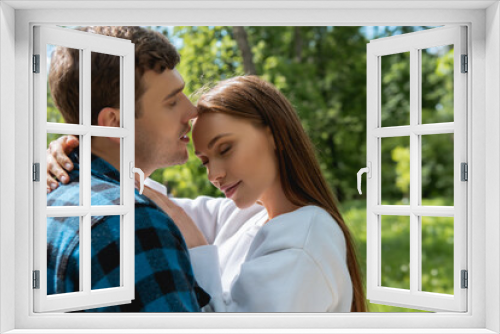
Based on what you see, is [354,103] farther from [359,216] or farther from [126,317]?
[126,317]

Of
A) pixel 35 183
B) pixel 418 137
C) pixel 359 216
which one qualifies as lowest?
pixel 359 216

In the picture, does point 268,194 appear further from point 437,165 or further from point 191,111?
point 437,165

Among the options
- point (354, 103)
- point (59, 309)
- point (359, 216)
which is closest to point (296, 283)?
point (59, 309)

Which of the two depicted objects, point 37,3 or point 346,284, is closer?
point 37,3

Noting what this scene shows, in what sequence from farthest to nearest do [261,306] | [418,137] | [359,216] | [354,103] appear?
[354,103] → [359,216] → [261,306] → [418,137]

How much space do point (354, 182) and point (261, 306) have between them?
23.0 feet

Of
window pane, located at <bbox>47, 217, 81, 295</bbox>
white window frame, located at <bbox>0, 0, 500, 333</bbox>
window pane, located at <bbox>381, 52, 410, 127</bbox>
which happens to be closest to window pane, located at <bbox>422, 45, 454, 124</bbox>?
window pane, located at <bbox>381, 52, 410, 127</bbox>

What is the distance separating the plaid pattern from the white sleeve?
1.15 ft

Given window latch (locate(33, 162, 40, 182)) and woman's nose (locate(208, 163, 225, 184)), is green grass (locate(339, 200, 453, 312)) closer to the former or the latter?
woman's nose (locate(208, 163, 225, 184))

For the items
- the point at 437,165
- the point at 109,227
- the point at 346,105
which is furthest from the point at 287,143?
the point at 437,165

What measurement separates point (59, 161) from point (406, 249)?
668 cm

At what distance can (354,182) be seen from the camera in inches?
380

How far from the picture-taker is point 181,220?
131 inches

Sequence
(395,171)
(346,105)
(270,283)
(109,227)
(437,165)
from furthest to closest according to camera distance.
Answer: (437,165)
(395,171)
(346,105)
(270,283)
(109,227)
